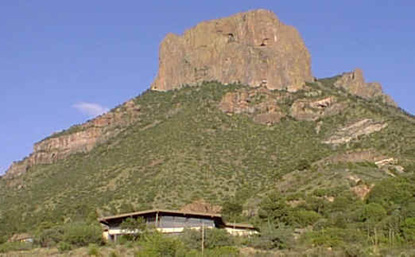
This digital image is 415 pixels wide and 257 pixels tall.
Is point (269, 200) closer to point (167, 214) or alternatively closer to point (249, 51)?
point (167, 214)

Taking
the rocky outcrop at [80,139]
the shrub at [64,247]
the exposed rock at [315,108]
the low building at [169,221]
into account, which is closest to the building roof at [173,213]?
the low building at [169,221]

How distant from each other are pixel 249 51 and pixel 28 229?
67.4m

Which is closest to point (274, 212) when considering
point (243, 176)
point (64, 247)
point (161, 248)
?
point (243, 176)

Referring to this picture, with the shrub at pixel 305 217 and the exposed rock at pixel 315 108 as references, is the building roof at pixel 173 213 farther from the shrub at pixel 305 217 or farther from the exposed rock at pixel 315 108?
the exposed rock at pixel 315 108

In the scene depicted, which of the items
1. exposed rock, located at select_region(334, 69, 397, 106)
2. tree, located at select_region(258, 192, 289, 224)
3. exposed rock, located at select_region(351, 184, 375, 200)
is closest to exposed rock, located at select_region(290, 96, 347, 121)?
exposed rock, located at select_region(334, 69, 397, 106)

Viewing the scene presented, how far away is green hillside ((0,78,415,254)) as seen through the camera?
59.9 metres

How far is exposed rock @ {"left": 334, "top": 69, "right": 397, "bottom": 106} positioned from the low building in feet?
311

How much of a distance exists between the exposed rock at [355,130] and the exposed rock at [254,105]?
11729 millimetres

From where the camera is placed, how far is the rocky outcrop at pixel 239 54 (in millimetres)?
123875

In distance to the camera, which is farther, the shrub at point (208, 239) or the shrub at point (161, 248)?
the shrub at point (208, 239)

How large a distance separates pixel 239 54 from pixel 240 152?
39151 mm

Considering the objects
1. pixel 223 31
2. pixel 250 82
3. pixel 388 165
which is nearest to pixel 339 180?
pixel 388 165

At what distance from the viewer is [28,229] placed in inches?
2832

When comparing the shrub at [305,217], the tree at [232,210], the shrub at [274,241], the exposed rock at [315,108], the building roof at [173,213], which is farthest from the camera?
the exposed rock at [315,108]
